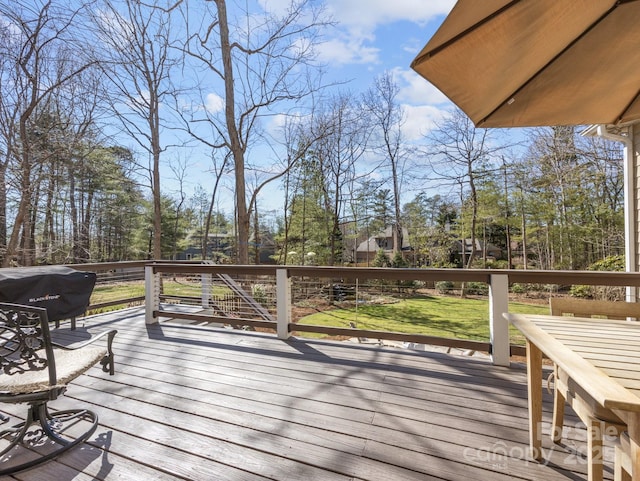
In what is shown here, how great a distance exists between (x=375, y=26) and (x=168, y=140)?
7428 millimetres

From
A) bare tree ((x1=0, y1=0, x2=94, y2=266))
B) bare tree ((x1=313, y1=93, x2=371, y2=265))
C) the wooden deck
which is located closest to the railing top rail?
the wooden deck

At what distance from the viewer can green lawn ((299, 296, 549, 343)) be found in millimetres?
7953

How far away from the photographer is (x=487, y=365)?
9.23 ft

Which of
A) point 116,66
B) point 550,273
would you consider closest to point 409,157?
point 116,66

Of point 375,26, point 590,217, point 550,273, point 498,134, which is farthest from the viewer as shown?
point 498,134

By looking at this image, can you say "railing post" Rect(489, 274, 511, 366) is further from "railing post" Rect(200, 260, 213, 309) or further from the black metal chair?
"railing post" Rect(200, 260, 213, 309)

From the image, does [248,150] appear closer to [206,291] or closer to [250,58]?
[250,58]

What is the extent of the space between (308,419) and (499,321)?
6.42ft

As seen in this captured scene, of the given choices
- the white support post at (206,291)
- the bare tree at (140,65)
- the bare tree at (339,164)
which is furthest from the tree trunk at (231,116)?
the bare tree at (339,164)

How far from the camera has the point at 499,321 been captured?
2855mm

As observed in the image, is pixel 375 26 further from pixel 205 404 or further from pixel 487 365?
pixel 205 404

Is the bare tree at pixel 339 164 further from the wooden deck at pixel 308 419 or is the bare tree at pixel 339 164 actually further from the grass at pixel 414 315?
the wooden deck at pixel 308 419

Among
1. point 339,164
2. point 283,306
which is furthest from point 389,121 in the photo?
point 283,306

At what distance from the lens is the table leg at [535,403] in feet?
5.32
